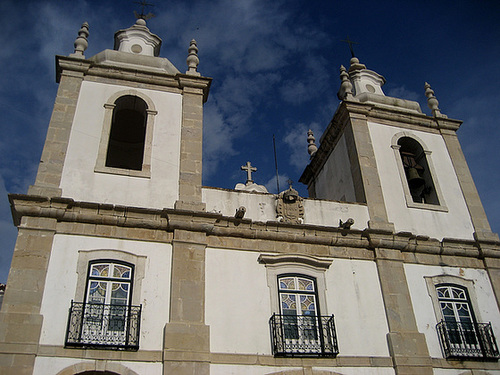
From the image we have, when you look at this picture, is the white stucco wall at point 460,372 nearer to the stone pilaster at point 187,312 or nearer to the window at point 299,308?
the window at point 299,308

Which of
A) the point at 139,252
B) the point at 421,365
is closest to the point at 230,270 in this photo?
the point at 139,252

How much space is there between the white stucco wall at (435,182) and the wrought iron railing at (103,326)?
6798 millimetres

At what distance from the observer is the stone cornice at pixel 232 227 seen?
1078 centimetres

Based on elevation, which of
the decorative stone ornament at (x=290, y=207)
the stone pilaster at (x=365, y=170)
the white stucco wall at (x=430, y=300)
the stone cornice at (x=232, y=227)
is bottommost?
the white stucco wall at (x=430, y=300)

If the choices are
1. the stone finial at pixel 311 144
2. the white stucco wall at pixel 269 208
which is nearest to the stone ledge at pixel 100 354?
the white stucco wall at pixel 269 208

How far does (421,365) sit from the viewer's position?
1095 cm

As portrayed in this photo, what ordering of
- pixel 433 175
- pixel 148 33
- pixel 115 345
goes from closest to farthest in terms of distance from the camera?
pixel 115 345 < pixel 433 175 < pixel 148 33

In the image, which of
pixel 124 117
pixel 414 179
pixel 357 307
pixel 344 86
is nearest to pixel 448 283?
pixel 357 307

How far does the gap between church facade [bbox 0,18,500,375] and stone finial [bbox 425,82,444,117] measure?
1873 mm

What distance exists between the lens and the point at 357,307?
37.7 feet

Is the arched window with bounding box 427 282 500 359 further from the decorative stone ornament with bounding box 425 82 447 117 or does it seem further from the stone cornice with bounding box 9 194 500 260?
the decorative stone ornament with bounding box 425 82 447 117

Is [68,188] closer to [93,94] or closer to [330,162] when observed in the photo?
[93,94]

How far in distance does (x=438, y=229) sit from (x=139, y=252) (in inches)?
293

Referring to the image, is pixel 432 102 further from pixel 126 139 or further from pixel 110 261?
pixel 110 261
